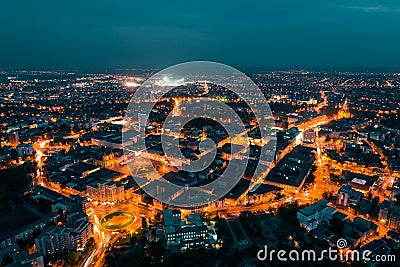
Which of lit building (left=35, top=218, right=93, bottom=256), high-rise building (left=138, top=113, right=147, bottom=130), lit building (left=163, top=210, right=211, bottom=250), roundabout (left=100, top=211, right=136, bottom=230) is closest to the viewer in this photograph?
lit building (left=35, top=218, right=93, bottom=256)

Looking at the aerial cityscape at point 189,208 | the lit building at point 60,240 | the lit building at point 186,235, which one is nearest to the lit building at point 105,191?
the aerial cityscape at point 189,208

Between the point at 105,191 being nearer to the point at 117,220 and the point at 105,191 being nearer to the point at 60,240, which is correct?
the point at 117,220

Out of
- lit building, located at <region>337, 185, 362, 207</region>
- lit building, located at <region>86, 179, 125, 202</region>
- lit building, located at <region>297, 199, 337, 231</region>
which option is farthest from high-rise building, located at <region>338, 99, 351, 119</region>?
lit building, located at <region>86, 179, 125, 202</region>

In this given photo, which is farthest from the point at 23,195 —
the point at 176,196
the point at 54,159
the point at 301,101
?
the point at 301,101

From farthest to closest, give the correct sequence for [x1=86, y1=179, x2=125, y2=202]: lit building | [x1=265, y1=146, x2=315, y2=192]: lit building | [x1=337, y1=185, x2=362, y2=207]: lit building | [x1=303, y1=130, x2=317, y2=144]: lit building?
1. [x1=303, y1=130, x2=317, y2=144]: lit building
2. [x1=265, y1=146, x2=315, y2=192]: lit building
3. [x1=86, y1=179, x2=125, y2=202]: lit building
4. [x1=337, y1=185, x2=362, y2=207]: lit building

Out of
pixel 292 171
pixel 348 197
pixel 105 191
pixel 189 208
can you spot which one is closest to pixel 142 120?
pixel 105 191
